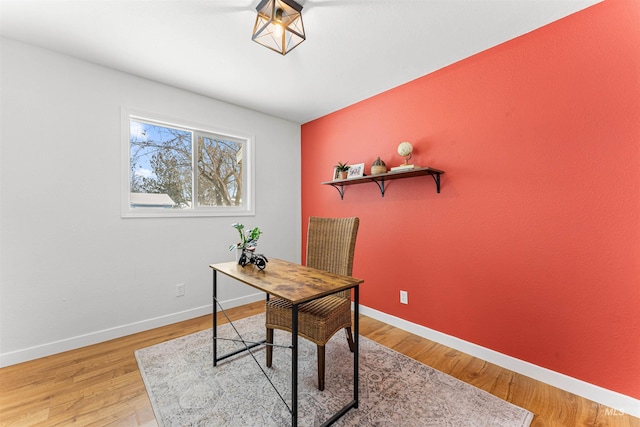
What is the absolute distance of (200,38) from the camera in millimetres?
1941

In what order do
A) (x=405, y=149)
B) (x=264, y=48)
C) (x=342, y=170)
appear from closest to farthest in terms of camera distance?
(x=264, y=48) < (x=405, y=149) < (x=342, y=170)

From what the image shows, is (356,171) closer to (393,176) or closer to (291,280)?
(393,176)

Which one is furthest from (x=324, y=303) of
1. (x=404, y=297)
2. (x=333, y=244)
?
(x=404, y=297)

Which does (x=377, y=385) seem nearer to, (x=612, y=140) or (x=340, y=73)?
(x=612, y=140)

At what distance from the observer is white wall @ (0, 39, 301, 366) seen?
1.97 metres

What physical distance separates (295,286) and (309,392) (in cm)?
78

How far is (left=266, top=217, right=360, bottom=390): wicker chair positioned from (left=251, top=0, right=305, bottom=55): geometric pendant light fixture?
1.35 m

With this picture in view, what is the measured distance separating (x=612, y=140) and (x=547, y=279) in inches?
36.8

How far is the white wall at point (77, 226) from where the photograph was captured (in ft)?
6.47

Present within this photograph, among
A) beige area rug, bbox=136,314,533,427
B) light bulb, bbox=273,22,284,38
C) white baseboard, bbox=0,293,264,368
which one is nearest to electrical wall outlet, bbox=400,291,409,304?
beige area rug, bbox=136,314,533,427

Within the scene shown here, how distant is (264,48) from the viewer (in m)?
2.05

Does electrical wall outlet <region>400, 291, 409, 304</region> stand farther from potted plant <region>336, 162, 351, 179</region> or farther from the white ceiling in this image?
the white ceiling

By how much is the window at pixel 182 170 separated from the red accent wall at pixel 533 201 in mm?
1824

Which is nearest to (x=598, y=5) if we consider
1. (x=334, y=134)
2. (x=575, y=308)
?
(x=575, y=308)
